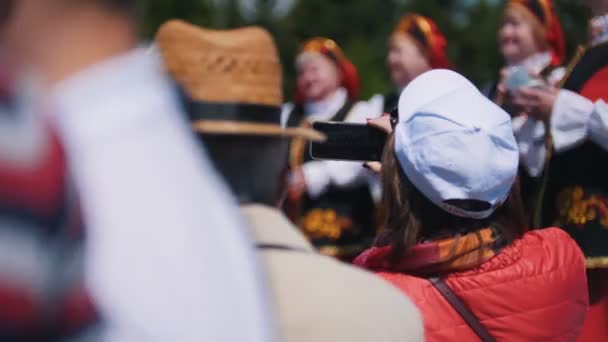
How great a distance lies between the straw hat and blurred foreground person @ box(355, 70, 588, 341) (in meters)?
0.36

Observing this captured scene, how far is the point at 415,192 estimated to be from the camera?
90.2 inches

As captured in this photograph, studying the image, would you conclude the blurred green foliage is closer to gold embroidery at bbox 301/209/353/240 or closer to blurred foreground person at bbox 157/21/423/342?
gold embroidery at bbox 301/209/353/240

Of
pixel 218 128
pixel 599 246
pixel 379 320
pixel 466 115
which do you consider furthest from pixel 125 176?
pixel 599 246

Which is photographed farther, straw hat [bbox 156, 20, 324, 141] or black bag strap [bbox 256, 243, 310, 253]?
straw hat [bbox 156, 20, 324, 141]

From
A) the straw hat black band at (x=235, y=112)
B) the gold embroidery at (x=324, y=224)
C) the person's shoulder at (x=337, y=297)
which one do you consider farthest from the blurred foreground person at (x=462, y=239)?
the gold embroidery at (x=324, y=224)

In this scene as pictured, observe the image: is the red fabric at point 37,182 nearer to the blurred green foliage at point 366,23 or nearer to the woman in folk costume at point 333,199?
the woman in folk costume at point 333,199

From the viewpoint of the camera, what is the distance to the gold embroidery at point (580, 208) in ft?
10.5

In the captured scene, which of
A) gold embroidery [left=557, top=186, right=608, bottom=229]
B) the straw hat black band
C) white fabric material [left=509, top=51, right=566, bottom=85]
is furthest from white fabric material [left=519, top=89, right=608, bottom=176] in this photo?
the straw hat black band

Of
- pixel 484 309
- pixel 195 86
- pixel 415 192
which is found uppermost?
pixel 195 86

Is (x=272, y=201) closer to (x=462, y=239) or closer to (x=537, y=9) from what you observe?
(x=462, y=239)

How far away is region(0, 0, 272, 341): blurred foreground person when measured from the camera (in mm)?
817

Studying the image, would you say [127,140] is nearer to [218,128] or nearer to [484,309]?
[218,128]

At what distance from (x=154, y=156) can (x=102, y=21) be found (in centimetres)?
11

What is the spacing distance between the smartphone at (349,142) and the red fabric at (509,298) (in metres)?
0.34
